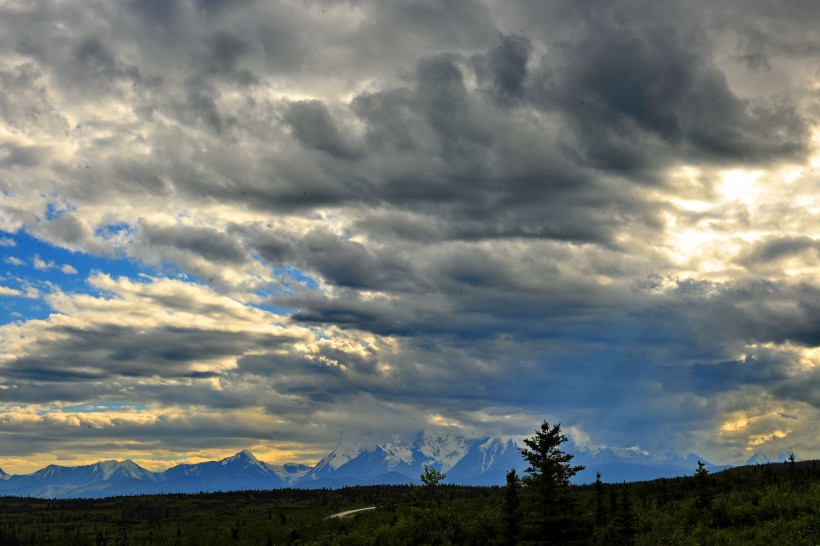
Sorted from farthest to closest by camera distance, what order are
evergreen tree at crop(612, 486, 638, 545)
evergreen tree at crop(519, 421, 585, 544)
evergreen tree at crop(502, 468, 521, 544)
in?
evergreen tree at crop(502, 468, 521, 544)
evergreen tree at crop(612, 486, 638, 545)
evergreen tree at crop(519, 421, 585, 544)

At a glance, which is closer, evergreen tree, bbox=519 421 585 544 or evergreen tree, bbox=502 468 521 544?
evergreen tree, bbox=519 421 585 544

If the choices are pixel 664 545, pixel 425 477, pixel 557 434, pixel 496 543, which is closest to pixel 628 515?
pixel 664 545

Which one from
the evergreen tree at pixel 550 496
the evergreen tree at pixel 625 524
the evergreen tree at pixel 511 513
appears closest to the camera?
the evergreen tree at pixel 550 496

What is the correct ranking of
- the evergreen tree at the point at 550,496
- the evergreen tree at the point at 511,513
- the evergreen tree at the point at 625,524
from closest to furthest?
1. the evergreen tree at the point at 550,496
2. the evergreen tree at the point at 625,524
3. the evergreen tree at the point at 511,513

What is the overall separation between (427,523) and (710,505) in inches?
1483

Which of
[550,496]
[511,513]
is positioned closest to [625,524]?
[511,513]

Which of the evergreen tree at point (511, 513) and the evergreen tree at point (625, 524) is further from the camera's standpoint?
the evergreen tree at point (511, 513)

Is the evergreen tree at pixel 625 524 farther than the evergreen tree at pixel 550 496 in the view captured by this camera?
Yes

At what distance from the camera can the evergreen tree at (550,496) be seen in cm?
6512

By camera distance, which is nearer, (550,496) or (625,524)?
(550,496)

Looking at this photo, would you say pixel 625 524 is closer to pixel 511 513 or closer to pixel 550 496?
pixel 511 513

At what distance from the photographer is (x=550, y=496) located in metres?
65.4

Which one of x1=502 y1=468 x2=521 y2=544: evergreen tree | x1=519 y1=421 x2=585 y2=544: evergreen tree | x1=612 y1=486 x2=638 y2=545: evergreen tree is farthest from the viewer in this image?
x1=502 y1=468 x2=521 y2=544: evergreen tree

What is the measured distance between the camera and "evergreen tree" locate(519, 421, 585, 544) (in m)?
65.1
